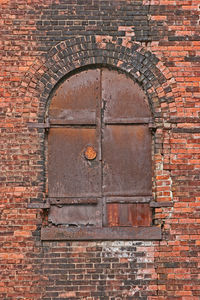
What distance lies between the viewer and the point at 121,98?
6.38 m

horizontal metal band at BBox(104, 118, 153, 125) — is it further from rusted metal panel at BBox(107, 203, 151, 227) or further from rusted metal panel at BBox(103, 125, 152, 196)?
rusted metal panel at BBox(107, 203, 151, 227)

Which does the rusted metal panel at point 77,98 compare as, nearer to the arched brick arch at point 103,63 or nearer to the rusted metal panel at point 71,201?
the arched brick arch at point 103,63

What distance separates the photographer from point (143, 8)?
6.44 meters

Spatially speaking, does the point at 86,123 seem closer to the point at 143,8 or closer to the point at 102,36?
the point at 102,36

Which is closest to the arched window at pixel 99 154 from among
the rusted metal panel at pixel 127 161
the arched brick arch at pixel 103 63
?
the rusted metal panel at pixel 127 161

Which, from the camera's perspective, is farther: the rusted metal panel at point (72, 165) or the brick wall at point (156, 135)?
the rusted metal panel at point (72, 165)

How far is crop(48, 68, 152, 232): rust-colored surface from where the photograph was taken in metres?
6.17

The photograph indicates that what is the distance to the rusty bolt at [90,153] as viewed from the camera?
6230 millimetres

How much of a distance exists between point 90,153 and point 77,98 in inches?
32.6

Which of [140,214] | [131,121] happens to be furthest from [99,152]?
[140,214]

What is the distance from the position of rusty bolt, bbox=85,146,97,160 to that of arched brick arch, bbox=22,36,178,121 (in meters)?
0.82

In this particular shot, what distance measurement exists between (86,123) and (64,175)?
2.64ft

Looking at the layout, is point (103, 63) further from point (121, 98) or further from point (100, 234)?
point (100, 234)

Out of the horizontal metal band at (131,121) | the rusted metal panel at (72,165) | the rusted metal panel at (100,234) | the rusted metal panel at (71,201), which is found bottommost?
the rusted metal panel at (100,234)
